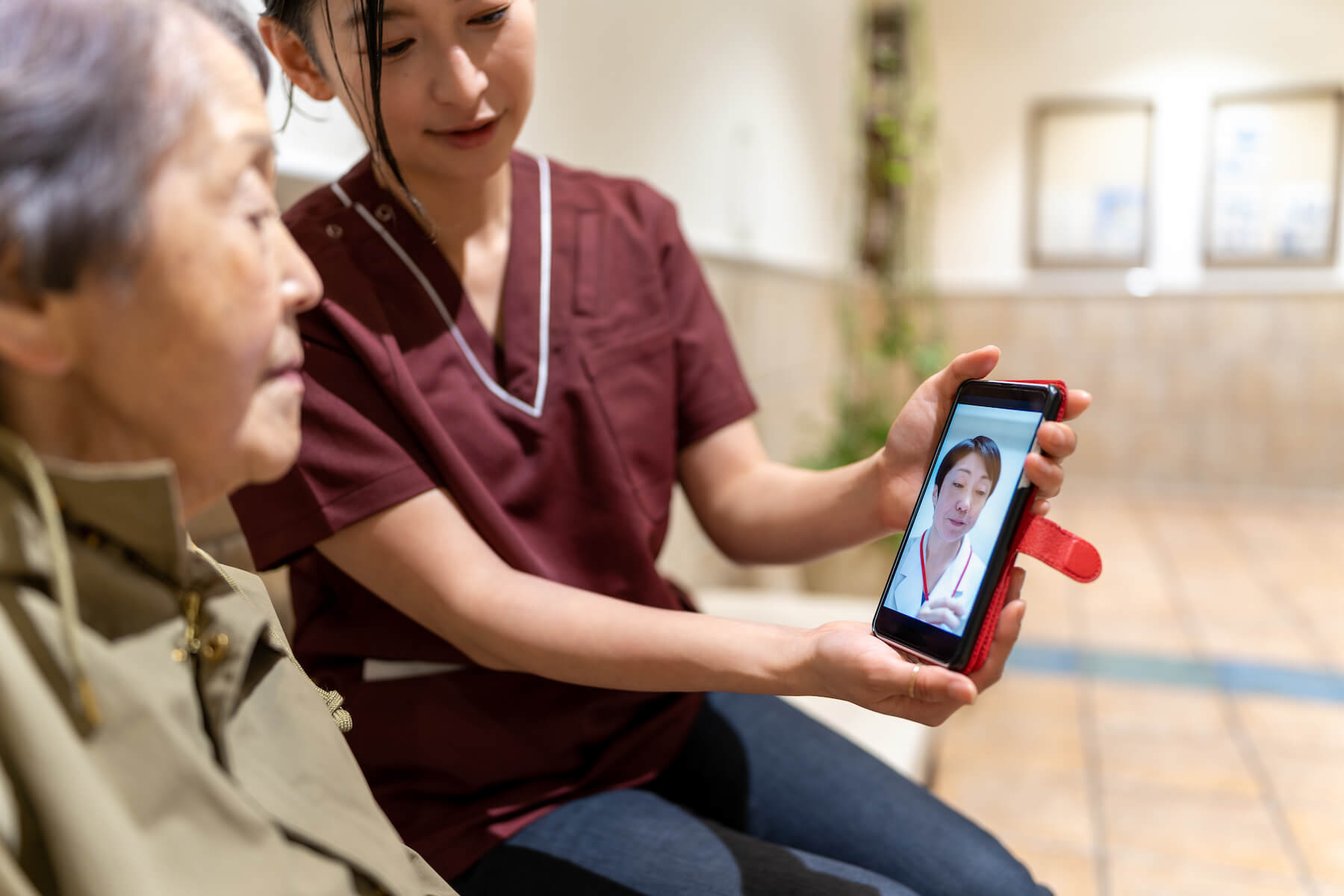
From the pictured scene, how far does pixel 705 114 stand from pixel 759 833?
6.26ft

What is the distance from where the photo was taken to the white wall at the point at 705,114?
1658 millimetres

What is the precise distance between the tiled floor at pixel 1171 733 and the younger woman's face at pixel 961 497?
1350mm

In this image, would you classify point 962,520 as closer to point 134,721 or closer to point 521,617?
point 521,617

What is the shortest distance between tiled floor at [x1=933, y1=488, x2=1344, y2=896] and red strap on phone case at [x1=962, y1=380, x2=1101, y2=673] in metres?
1.35

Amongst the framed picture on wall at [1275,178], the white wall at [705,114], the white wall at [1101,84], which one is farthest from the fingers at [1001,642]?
the framed picture on wall at [1275,178]

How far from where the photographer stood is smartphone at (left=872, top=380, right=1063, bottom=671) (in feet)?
2.23

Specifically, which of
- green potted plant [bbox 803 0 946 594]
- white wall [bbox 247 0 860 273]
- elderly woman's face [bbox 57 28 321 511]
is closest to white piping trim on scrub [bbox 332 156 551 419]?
white wall [bbox 247 0 860 273]

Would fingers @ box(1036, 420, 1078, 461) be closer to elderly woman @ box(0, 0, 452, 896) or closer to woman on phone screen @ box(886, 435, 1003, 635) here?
woman on phone screen @ box(886, 435, 1003, 635)

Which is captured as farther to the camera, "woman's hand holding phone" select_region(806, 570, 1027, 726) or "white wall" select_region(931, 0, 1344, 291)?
"white wall" select_region(931, 0, 1344, 291)

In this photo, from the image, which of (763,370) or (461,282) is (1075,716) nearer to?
(763,370)

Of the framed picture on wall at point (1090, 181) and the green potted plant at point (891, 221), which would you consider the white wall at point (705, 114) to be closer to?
the green potted plant at point (891, 221)

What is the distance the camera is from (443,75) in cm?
83

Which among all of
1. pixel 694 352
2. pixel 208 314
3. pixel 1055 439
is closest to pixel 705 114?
pixel 694 352

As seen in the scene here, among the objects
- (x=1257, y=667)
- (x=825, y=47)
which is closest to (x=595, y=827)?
(x=1257, y=667)
